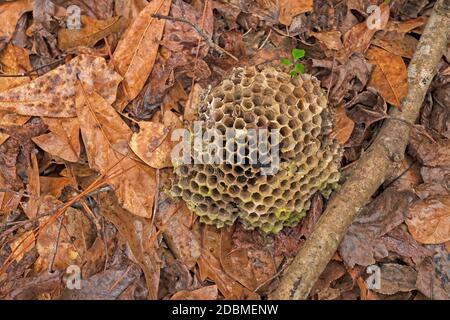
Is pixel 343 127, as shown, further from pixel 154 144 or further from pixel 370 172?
pixel 154 144

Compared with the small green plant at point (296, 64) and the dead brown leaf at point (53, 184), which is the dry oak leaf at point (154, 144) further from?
the small green plant at point (296, 64)

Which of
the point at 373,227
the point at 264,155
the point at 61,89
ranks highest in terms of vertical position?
the point at 61,89

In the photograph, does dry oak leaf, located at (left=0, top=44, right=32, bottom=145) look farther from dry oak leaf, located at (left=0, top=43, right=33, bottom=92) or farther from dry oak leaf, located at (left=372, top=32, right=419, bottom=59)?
dry oak leaf, located at (left=372, top=32, right=419, bottom=59)

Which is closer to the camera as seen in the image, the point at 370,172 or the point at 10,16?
the point at 370,172

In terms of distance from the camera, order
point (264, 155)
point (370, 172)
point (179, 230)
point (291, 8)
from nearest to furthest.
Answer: point (264, 155) < point (370, 172) < point (179, 230) < point (291, 8)

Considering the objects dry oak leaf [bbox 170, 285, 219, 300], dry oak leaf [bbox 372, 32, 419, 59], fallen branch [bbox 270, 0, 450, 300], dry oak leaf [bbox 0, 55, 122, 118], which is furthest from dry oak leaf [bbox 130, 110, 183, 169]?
dry oak leaf [bbox 372, 32, 419, 59]

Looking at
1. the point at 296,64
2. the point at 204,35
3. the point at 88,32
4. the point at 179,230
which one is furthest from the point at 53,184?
the point at 296,64

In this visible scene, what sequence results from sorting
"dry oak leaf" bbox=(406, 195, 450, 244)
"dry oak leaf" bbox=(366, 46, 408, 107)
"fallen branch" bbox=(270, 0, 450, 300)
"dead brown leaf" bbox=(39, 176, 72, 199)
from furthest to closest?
"dead brown leaf" bbox=(39, 176, 72, 199) < "dry oak leaf" bbox=(366, 46, 408, 107) < "dry oak leaf" bbox=(406, 195, 450, 244) < "fallen branch" bbox=(270, 0, 450, 300)
